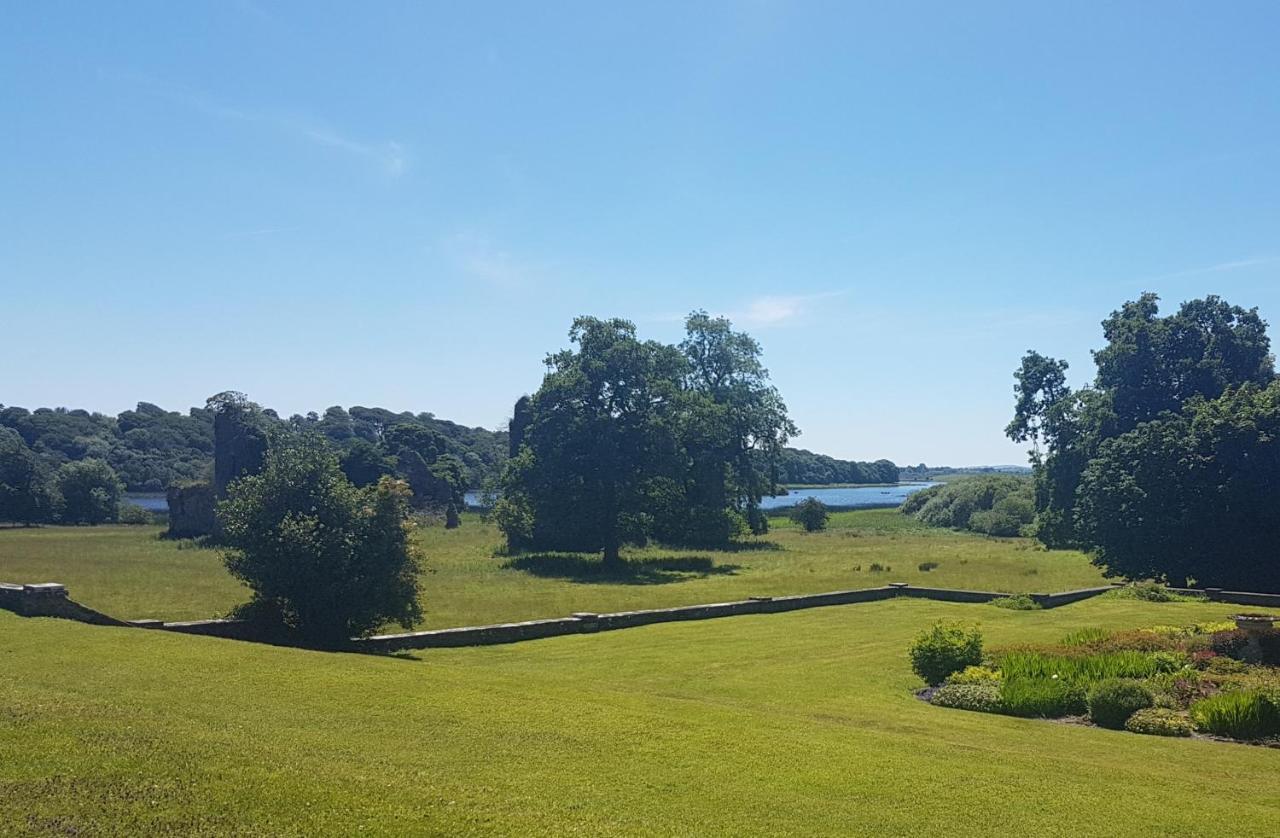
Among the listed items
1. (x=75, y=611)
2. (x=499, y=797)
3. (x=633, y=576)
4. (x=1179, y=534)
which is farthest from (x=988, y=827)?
(x=633, y=576)

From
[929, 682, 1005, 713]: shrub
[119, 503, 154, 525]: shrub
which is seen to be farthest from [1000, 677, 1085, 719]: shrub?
[119, 503, 154, 525]: shrub

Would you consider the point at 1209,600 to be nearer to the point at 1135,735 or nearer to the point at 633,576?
the point at 1135,735

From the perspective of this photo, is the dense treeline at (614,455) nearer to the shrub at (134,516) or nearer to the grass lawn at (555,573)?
the grass lawn at (555,573)

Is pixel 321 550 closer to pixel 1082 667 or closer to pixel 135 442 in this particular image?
pixel 1082 667

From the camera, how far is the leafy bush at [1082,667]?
61.3 feet

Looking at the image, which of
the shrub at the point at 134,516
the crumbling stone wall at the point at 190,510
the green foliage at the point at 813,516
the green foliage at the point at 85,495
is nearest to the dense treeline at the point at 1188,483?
the green foliage at the point at 813,516

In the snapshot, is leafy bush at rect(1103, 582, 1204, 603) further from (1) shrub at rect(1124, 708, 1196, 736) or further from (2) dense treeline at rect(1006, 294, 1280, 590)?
(1) shrub at rect(1124, 708, 1196, 736)

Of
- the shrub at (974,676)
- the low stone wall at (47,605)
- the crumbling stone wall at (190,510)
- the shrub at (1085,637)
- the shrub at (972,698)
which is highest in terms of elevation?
the crumbling stone wall at (190,510)

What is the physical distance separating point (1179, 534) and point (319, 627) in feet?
109

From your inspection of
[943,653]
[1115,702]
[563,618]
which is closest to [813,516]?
[563,618]

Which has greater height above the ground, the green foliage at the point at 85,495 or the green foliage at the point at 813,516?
the green foliage at the point at 85,495

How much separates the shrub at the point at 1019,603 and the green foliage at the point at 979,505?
49658 mm

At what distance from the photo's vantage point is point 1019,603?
1288 inches

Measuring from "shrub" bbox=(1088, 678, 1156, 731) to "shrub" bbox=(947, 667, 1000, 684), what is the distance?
2.49 meters
